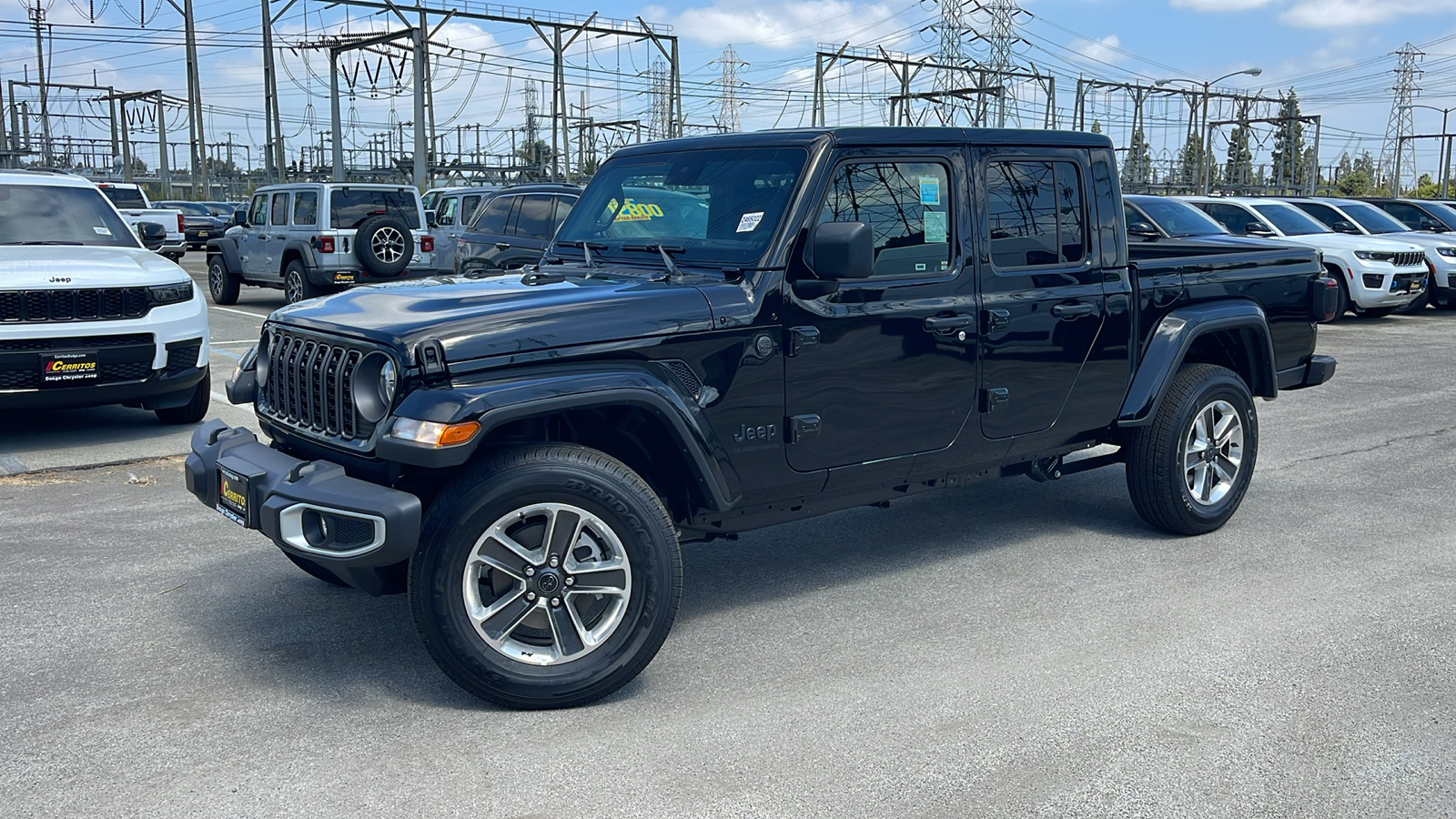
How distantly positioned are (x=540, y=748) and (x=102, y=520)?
3.74 m

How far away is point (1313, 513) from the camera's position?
6.61m

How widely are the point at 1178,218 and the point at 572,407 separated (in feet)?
44.3

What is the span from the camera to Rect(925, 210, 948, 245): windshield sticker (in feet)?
16.6

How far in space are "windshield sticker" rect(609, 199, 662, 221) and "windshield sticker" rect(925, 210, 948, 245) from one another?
42.4 inches

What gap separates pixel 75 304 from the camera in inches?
320

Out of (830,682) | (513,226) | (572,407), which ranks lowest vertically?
(830,682)

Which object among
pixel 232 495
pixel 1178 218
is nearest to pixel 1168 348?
pixel 232 495

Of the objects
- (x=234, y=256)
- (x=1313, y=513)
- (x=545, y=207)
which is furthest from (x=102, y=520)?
(x=234, y=256)

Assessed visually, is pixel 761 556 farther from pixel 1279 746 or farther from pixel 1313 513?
pixel 1313 513

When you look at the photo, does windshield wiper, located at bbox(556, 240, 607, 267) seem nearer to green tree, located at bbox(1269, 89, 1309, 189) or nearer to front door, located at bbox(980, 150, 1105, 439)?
front door, located at bbox(980, 150, 1105, 439)

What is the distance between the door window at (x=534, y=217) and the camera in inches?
595

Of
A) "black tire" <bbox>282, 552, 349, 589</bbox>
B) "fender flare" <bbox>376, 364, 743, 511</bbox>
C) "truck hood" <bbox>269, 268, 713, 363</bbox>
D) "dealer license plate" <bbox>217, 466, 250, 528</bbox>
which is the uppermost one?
"truck hood" <bbox>269, 268, 713, 363</bbox>

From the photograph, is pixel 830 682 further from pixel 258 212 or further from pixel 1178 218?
pixel 258 212

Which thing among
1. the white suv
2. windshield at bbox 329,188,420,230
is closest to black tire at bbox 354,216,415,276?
windshield at bbox 329,188,420,230
